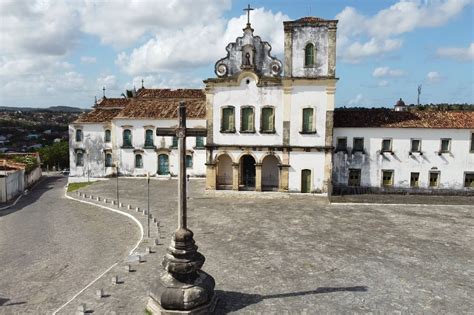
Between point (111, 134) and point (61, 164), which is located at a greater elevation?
point (111, 134)

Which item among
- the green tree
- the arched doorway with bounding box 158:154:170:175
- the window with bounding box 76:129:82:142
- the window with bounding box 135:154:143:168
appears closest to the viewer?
the arched doorway with bounding box 158:154:170:175

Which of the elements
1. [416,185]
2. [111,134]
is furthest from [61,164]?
[416,185]

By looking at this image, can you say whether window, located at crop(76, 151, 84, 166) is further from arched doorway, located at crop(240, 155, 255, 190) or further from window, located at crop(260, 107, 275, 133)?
window, located at crop(260, 107, 275, 133)

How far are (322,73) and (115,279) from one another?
19.3m

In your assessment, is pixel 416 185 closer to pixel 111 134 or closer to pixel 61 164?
pixel 111 134

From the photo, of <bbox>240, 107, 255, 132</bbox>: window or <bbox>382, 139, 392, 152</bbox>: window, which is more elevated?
<bbox>240, 107, 255, 132</bbox>: window

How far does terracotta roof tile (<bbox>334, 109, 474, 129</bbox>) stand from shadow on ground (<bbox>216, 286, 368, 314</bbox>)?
57.5ft

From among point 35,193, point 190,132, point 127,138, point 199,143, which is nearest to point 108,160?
point 127,138

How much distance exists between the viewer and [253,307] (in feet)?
35.8

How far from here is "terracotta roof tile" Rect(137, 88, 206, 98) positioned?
130 feet

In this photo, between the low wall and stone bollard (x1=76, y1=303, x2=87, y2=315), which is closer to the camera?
stone bollard (x1=76, y1=303, x2=87, y2=315)

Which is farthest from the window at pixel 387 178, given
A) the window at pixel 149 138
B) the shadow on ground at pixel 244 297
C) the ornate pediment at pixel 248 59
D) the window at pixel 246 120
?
the window at pixel 149 138

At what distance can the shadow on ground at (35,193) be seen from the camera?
27.9 meters

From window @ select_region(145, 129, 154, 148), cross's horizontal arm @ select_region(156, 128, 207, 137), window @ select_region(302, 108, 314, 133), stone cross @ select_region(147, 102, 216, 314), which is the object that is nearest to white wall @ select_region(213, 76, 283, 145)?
window @ select_region(302, 108, 314, 133)
